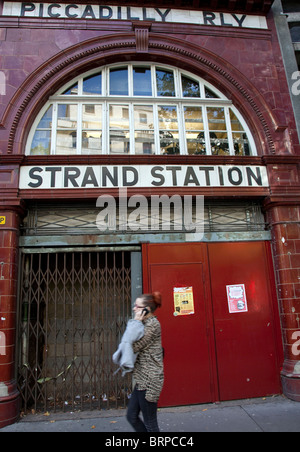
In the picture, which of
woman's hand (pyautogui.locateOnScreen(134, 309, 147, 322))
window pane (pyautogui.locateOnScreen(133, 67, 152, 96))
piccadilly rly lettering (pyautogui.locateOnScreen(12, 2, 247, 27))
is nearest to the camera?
woman's hand (pyautogui.locateOnScreen(134, 309, 147, 322))

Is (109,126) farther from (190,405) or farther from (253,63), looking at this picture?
(190,405)

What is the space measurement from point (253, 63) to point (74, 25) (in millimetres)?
4127

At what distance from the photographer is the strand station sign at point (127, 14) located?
6.70m

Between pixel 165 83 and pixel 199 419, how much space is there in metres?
6.84

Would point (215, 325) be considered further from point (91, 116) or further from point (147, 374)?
point (91, 116)

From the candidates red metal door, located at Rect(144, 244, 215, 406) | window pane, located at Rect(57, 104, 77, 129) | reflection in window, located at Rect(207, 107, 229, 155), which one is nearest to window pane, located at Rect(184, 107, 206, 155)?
reflection in window, located at Rect(207, 107, 229, 155)

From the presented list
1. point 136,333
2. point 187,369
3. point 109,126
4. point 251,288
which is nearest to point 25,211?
point 109,126

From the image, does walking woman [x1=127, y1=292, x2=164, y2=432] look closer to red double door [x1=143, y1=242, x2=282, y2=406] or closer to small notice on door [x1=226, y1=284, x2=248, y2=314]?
red double door [x1=143, y1=242, x2=282, y2=406]

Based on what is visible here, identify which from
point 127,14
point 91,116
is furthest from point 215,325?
point 127,14

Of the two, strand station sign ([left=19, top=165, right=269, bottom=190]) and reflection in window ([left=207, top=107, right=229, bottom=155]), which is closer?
strand station sign ([left=19, top=165, right=269, bottom=190])

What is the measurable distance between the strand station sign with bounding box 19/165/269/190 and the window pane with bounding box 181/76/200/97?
1.97 meters

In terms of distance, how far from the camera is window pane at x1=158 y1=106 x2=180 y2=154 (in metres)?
6.68

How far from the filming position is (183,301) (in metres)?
5.79
